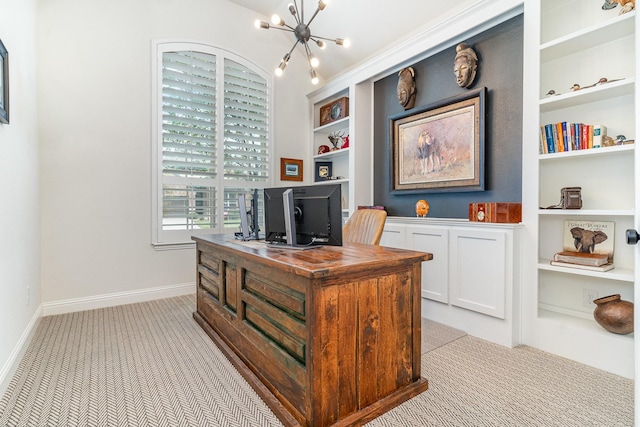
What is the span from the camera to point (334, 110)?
462 cm

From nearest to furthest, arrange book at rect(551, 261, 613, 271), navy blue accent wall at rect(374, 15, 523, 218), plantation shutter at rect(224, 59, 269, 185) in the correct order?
book at rect(551, 261, 613, 271) → navy blue accent wall at rect(374, 15, 523, 218) → plantation shutter at rect(224, 59, 269, 185)

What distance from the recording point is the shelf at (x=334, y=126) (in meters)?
4.44

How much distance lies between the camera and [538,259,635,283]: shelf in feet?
6.90

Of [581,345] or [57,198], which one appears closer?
[581,345]

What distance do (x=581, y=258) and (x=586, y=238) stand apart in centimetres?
23

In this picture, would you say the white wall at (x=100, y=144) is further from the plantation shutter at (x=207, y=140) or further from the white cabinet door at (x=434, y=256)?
the white cabinet door at (x=434, y=256)

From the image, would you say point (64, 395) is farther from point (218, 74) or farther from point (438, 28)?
point (438, 28)

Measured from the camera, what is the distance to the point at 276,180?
4703mm

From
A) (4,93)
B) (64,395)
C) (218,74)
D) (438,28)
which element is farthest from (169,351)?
(438,28)

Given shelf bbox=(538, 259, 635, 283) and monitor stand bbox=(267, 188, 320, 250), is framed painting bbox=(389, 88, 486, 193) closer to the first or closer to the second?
shelf bbox=(538, 259, 635, 283)

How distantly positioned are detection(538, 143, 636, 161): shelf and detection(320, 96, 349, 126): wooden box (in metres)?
2.54

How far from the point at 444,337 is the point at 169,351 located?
7.13 feet

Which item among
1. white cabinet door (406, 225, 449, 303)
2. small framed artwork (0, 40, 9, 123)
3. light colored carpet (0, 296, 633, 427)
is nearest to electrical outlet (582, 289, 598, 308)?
light colored carpet (0, 296, 633, 427)

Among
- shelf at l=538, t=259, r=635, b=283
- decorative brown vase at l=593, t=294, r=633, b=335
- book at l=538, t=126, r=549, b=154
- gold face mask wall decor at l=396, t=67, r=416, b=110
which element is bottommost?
decorative brown vase at l=593, t=294, r=633, b=335
